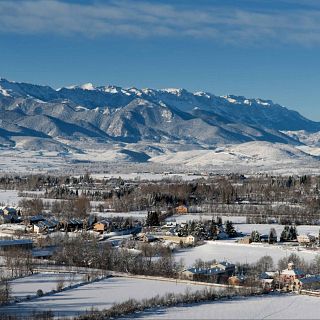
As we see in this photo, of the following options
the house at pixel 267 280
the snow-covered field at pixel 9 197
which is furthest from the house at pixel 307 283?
the snow-covered field at pixel 9 197

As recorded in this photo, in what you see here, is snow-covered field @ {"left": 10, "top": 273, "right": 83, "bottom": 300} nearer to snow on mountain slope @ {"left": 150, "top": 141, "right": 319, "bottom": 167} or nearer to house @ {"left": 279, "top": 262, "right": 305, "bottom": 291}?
house @ {"left": 279, "top": 262, "right": 305, "bottom": 291}

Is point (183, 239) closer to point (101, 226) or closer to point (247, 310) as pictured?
point (101, 226)

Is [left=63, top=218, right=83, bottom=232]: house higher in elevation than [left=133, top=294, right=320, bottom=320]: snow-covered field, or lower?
higher

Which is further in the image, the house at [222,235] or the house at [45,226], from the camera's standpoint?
the house at [45,226]

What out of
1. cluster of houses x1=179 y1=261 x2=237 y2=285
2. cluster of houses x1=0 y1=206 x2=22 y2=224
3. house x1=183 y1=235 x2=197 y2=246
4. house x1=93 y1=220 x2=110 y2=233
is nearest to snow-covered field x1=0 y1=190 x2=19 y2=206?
cluster of houses x1=0 y1=206 x2=22 y2=224

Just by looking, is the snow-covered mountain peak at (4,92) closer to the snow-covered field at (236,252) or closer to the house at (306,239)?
the house at (306,239)

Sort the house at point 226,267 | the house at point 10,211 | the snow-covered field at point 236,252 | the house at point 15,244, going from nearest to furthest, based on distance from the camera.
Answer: the house at point 226,267 → the snow-covered field at point 236,252 → the house at point 15,244 → the house at point 10,211

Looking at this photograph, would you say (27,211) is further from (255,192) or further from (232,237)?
(255,192)
